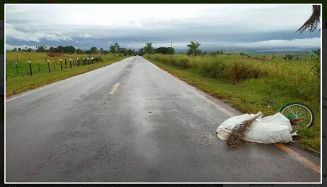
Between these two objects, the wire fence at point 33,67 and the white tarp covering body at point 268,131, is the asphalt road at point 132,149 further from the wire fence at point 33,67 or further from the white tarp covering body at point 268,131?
the wire fence at point 33,67

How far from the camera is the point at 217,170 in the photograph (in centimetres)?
414

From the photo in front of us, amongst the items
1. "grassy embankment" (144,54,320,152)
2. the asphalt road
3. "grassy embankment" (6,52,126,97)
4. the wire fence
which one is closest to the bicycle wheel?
"grassy embankment" (144,54,320,152)

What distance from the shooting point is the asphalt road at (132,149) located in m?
4.03

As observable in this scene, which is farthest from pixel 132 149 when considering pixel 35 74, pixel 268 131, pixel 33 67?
pixel 33 67

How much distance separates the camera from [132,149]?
5047 mm

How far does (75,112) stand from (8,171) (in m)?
3.96

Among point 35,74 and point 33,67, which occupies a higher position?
point 33,67

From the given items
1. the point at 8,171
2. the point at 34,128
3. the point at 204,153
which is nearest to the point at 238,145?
the point at 204,153

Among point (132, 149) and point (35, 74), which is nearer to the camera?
point (132, 149)

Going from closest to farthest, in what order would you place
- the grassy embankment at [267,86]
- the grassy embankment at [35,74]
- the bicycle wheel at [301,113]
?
1. the bicycle wheel at [301,113]
2. the grassy embankment at [267,86]
3. the grassy embankment at [35,74]

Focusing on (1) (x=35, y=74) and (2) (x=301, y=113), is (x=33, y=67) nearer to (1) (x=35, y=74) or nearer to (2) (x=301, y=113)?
(1) (x=35, y=74)

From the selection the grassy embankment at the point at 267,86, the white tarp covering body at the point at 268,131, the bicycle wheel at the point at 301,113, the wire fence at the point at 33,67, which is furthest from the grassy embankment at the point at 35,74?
the grassy embankment at the point at 267,86

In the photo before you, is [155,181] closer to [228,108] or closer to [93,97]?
[228,108]

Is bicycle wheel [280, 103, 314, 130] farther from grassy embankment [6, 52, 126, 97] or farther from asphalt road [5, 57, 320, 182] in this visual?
grassy embankment [6, 52, 126, 97]
